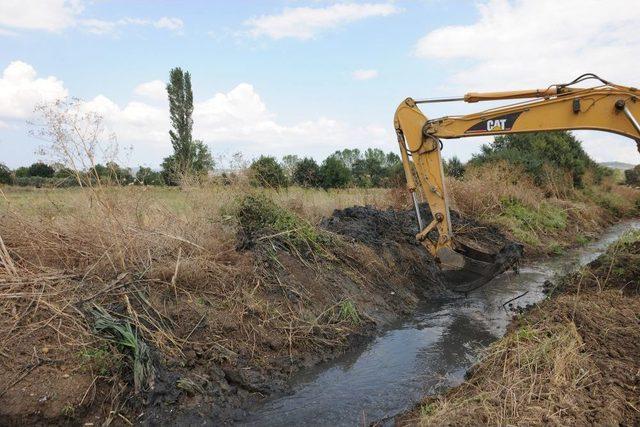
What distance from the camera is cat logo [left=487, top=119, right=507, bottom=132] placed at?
808 centimetres

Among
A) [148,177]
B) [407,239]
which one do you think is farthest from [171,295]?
[407,239]

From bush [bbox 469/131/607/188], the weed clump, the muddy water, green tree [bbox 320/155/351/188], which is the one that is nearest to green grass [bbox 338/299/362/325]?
the muddy water

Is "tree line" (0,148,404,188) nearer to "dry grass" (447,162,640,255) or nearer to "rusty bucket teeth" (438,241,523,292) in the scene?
"dry grass" (447,162,640,255)

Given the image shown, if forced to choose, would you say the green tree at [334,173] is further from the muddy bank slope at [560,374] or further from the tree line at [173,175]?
the muddy bank slope at [560,374]

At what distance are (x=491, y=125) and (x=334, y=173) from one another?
38.1 feet

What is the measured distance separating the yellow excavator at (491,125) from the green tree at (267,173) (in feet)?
9.30

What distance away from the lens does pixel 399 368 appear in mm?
6516

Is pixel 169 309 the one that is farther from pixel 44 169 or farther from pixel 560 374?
pixel 560 374

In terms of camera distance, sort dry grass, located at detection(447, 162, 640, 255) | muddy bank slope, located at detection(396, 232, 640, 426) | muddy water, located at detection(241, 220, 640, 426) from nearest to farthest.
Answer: muddy bank slope, located at detection(396, 232, 640, 426), muddy water, located at detection(241, 220, 640, 426), dry grass, located at detection(447, 162, 640, 255)

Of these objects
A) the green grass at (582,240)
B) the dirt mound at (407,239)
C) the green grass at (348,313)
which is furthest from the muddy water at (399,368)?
the green grass at (582,240)

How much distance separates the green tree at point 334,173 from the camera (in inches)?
753

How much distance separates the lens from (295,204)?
35.7 ft

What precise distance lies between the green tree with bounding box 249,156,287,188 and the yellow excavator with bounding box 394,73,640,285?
284 centimetres

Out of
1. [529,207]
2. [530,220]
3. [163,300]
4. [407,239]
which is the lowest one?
[530,220]
